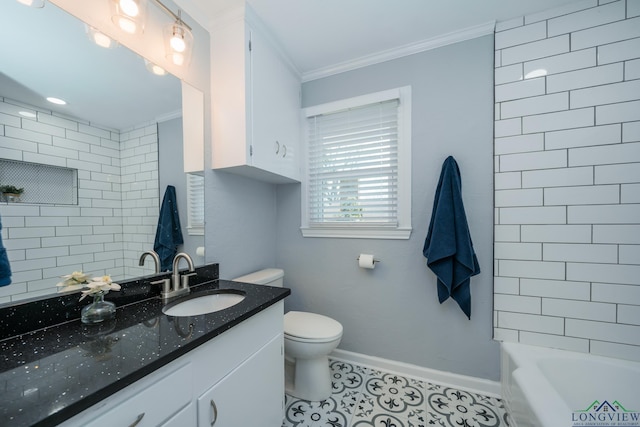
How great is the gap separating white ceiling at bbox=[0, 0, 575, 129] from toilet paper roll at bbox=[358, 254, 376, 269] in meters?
1.50

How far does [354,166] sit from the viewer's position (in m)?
1.90

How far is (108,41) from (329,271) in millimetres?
1850

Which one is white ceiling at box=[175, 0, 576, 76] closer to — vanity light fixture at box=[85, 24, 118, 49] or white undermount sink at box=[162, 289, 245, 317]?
vanity light fixture at box=[85, 24, 118, 49]

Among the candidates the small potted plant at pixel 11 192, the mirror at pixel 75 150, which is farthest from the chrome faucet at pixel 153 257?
the small potted plant at pixel 11 192

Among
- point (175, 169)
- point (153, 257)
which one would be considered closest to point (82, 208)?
point (153, 257)

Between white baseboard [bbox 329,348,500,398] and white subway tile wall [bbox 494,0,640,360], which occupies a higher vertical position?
white subway tile wall [bbox 494,0,640,360]

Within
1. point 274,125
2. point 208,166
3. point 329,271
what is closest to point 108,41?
point 208,166

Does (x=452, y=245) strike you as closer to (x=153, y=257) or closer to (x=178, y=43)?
(x=153, y=257)

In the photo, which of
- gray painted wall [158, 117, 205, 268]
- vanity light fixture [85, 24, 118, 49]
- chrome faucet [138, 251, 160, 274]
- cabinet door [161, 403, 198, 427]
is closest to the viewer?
cabinet door [161, 403, 198, 427]

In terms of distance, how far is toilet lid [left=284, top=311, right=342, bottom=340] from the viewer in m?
1.49

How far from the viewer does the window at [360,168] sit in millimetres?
1761

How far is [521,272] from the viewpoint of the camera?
1.51 m

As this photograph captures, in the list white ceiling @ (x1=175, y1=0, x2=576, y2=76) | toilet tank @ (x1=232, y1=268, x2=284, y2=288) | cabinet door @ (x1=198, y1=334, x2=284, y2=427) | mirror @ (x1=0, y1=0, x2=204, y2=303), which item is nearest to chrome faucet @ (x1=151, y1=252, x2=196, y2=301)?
mirror @ (x1=0, y1=0, x2=204, y2=303)

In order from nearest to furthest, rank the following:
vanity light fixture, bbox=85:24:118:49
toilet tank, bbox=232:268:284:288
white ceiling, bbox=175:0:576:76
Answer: vanity light fixture, bbox=85:24:118:49, white ceiling, bbox=175:0:576:76, toilet tank, bbox=232:268:284:288
